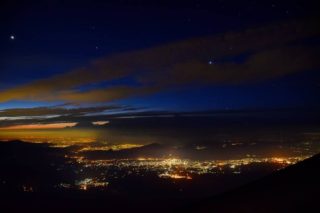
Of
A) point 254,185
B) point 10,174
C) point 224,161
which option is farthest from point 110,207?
point 224,161

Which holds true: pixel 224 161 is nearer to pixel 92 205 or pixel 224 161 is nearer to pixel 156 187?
pixel 156 187

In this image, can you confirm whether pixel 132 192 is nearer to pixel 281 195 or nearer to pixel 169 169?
pixel 169 169

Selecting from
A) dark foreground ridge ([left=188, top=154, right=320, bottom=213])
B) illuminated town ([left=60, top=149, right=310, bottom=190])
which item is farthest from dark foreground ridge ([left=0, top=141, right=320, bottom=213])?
illuminated town ([left=60, top=149, right=310, bottom=190])

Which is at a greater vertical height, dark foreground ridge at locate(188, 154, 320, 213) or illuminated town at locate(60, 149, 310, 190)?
dark foreground ridge at locate(188, 154, 320, 213)

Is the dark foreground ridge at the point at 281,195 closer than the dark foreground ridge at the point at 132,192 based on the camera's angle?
Yes

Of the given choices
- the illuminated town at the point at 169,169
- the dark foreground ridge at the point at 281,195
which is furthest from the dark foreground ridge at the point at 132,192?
the illuminated town at the point at 169,169

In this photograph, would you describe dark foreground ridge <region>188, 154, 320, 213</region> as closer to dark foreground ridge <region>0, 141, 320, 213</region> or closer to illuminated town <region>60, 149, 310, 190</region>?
dark foreground ridge <region>0, 141, 320, 213</region>

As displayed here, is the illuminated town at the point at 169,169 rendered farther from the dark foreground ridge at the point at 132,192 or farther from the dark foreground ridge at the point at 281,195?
the dark foreground ridge at the point at 281,195

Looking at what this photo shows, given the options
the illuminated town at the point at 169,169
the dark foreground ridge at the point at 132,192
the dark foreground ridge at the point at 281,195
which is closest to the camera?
the dark foreground ridge at the point at 281,195

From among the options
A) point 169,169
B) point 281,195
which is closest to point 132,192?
point 169,169
